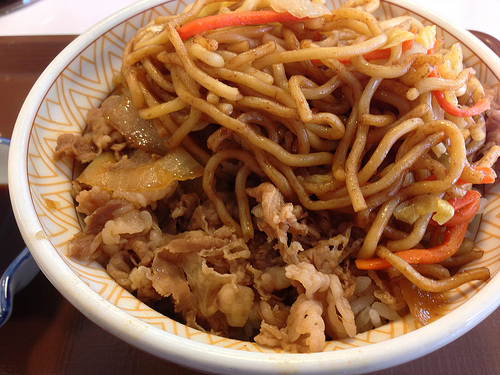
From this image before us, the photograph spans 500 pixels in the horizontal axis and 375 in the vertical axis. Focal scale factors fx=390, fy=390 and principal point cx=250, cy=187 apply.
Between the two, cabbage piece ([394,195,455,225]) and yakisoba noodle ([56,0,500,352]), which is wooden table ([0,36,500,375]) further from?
cabbage piece ([394,195,455,225])

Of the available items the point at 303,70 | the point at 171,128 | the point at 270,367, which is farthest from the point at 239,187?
the point at 270,367

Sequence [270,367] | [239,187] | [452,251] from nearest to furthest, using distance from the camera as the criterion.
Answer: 1. [270,367]
2. [452,251]
3. [239,187]

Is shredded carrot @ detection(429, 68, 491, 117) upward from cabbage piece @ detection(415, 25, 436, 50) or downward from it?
downward

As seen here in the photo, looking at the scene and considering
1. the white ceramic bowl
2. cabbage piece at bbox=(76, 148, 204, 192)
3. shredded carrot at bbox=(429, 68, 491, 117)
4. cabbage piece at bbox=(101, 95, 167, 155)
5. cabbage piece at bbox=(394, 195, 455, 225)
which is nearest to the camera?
the white ceramic bowl

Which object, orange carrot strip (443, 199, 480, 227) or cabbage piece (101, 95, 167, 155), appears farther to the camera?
cabbage piece (101, 95, 167, 155)

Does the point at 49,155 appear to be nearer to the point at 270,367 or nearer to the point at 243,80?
the point at 243,80

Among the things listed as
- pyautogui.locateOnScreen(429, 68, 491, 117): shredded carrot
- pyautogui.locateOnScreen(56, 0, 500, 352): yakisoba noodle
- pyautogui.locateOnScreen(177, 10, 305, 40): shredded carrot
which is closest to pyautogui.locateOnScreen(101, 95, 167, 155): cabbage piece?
pyautogui.locateOnScreen(56, 0, 500, 352): yakisoba noodle

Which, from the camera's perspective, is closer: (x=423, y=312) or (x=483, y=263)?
(x=423, y=312)
